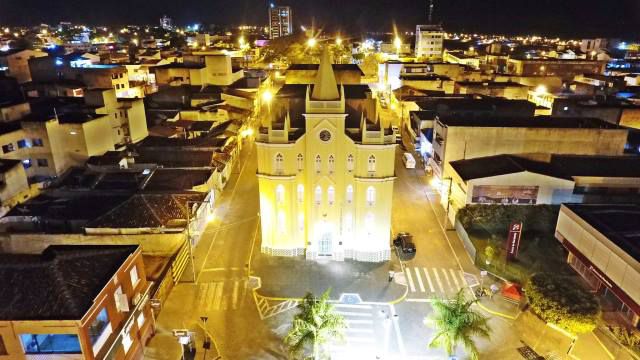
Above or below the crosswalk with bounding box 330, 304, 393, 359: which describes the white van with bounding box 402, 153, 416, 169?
above

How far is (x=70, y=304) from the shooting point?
73.2ft

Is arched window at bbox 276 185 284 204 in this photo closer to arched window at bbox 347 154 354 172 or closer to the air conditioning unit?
arched window at bbox 347 154 354 172

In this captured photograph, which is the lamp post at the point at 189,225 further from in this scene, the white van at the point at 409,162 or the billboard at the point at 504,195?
the white van at the point at 409,162

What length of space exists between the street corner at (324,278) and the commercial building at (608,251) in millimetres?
16027

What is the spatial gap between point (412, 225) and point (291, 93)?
21625 mm

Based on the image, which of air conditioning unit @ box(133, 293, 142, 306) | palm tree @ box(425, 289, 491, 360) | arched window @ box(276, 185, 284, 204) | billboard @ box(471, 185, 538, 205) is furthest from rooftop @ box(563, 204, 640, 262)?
air conditioning unit @ box(133, 293, 142, 306)

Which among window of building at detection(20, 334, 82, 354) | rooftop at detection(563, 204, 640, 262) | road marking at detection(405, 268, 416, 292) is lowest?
road marking at detection(405, 268, 416, 292)

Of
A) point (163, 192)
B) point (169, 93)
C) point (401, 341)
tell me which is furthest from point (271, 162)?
point (169, 93)

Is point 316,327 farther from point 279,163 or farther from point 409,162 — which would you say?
point 409,162

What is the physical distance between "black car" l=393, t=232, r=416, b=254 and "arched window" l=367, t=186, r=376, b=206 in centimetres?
669

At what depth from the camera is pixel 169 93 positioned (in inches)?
3292

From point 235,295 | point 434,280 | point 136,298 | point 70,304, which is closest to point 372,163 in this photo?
point 434,280

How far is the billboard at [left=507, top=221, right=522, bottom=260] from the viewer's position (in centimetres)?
3819

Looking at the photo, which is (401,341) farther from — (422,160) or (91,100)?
(91,100)
